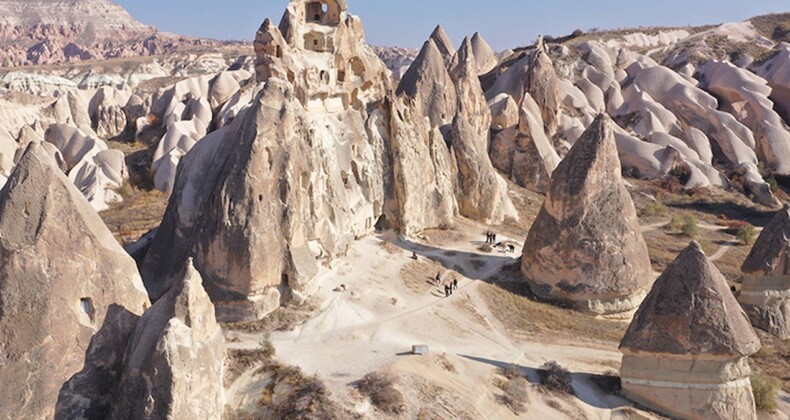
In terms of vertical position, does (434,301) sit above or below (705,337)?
below

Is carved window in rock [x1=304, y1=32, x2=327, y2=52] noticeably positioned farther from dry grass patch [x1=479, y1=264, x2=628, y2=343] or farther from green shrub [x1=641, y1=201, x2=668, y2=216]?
green shrub [x1=641, y1=201, x2=668, y2=216]

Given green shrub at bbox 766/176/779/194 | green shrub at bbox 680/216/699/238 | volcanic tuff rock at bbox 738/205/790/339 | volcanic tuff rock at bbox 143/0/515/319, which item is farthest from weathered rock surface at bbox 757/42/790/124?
volcanic tuff rock at bbox 738/205/790/339

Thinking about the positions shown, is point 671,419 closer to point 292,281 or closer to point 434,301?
point 434,301

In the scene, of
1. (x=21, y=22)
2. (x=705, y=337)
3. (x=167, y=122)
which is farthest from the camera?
(x=21, y=22)

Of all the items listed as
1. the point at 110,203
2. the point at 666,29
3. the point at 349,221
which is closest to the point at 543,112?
the point at 349,221

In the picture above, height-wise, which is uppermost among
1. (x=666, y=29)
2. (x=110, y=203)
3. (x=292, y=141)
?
(x=666, y=29)
